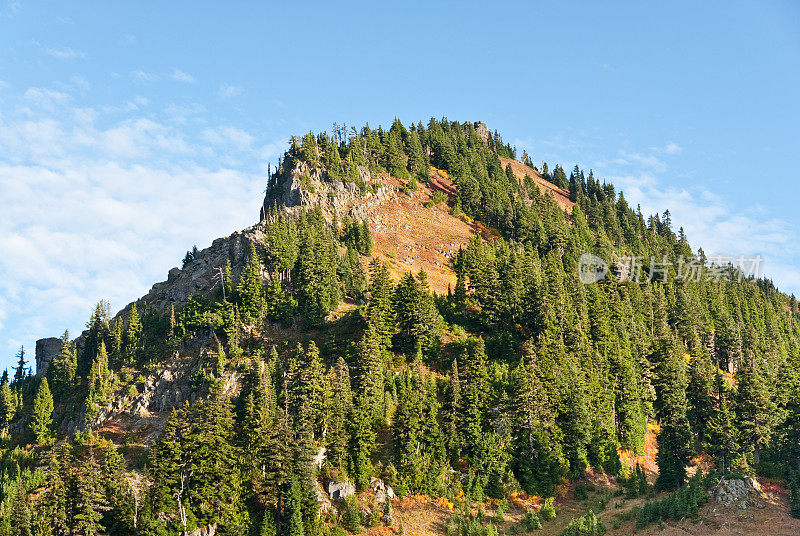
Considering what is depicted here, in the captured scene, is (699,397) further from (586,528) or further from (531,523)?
(531,523)

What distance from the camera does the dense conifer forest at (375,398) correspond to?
61.4 meters

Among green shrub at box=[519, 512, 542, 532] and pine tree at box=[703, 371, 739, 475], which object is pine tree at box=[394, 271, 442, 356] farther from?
pine tree at box=[703, 371, 739, 475]

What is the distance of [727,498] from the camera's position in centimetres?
5744

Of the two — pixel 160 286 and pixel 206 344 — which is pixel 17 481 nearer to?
pixel 206 344

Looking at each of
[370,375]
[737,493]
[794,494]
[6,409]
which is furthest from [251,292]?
[794,494]

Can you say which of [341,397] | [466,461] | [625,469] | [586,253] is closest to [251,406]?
[341,397]

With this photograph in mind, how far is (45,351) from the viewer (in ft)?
413

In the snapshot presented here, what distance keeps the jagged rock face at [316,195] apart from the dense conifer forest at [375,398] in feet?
41.0

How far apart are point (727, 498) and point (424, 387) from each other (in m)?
33.0

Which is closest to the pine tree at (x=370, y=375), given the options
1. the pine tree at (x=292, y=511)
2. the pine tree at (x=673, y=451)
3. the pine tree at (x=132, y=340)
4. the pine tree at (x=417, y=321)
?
the pine tree at (x=417, y=321)

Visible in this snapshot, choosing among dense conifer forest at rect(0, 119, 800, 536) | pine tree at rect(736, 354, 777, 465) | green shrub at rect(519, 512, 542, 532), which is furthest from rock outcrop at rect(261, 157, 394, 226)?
pine tree at rect(736, 354, 777, 465)

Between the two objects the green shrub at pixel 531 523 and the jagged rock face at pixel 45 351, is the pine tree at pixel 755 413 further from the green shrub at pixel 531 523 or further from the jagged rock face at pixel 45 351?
the jagged rock face at pixel 45 351

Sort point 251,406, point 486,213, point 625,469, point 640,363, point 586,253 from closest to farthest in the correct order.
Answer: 1. point 251,406
2. point 625,469
3. point 640,363
4. point 586,253
5. point 486,213

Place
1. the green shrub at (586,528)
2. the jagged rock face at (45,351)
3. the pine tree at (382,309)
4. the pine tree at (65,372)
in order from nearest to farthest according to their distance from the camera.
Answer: the green shrub at (586,528)
the pine tree at (382,309)
the pine tree at (65,372)
the jagged rock face at (45,351)
